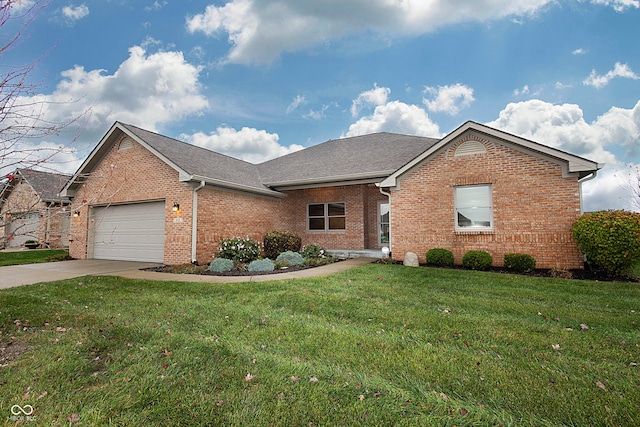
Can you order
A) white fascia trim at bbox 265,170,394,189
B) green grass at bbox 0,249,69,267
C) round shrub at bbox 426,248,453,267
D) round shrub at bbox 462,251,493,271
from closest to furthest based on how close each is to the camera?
round shrub at bbox 462,251,493,271 < round shrub at bbox 426,248,453,267 < white fascia trim at bbox 265,170,394,189 < green grass at bbox 0,249,69,267

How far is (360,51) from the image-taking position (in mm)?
12773

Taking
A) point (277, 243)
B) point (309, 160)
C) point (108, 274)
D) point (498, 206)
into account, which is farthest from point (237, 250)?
point (498, 206)

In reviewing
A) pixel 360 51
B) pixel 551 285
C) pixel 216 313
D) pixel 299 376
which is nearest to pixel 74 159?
pixel 216 313

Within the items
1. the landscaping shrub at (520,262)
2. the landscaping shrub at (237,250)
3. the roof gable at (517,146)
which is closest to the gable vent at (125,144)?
the landscaping shrub at (237,250)

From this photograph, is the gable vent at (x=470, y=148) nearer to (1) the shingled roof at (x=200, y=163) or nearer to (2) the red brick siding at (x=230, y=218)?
(1) the shingled roof at (x=200, y=163)

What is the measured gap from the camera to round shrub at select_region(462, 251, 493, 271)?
29.8ft

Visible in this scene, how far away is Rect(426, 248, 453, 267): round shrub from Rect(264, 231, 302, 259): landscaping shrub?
19.3 ft

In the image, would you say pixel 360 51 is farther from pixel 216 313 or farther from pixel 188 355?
pixel 188 355

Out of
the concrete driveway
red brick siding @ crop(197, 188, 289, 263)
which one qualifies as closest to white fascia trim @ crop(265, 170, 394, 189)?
red brick siding @ crop(197, 188, 289, 263)

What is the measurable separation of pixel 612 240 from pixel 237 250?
11039mm

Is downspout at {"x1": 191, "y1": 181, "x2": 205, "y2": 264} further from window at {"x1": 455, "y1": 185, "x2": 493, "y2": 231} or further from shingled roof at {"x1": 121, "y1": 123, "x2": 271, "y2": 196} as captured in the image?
window at {"x1": 455, "y1": 185, "x2": 493, "y2": 231}

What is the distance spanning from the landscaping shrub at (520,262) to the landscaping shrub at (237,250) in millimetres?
8539

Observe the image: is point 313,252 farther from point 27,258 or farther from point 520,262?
point 27,258

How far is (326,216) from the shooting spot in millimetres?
15305
